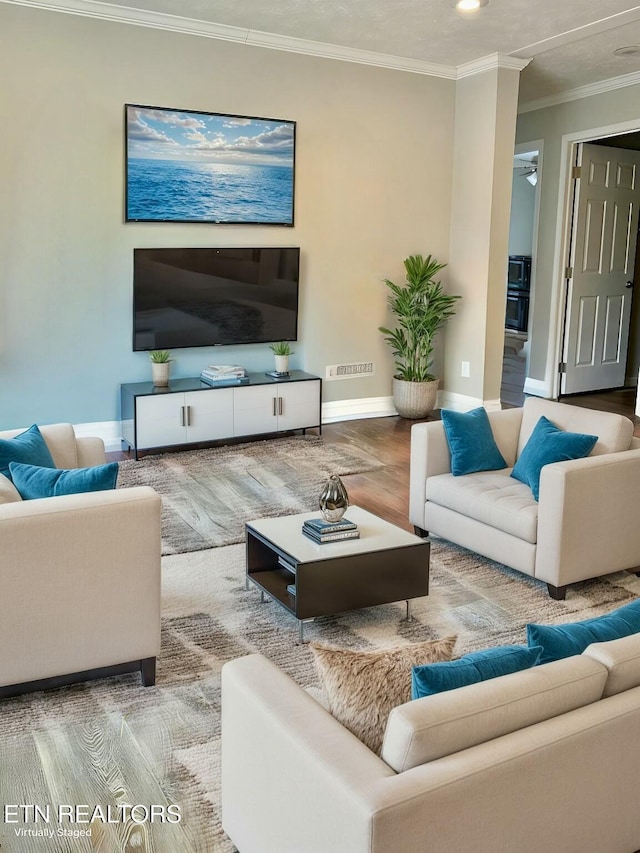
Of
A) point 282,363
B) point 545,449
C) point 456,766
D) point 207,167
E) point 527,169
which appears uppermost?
point 527,169

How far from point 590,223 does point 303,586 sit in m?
6.01

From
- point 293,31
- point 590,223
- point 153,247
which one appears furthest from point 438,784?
point 590,223

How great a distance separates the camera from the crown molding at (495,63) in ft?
21.2

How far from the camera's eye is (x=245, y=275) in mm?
6273

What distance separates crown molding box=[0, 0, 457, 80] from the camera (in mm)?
5344

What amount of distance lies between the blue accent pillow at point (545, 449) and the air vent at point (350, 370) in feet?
9.73

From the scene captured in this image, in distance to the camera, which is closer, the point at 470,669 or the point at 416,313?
the point at 470,669

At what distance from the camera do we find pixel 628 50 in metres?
6.25

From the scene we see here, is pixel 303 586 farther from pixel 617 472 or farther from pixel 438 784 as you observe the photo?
pixel 438 784

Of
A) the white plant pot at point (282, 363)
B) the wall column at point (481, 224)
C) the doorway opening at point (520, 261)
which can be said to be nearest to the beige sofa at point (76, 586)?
the white plant pot at point (282, 363)

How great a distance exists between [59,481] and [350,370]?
4.36m

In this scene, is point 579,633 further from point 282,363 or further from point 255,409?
point 282,363

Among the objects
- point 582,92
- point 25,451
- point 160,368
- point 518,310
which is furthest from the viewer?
point 518,310

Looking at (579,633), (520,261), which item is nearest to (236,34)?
(579,633)
